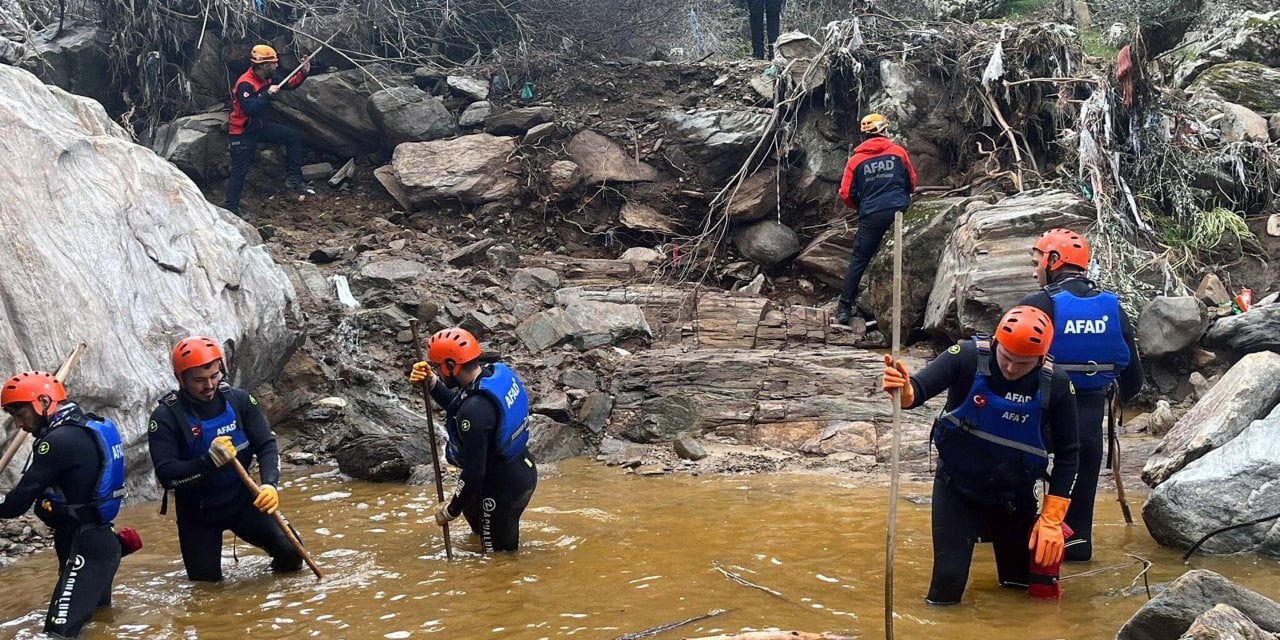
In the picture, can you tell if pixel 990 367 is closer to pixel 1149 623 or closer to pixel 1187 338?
pixel 1149 623

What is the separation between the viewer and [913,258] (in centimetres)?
1002

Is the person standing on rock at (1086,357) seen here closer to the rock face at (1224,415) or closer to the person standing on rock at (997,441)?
the person standing on rock at (997,441)

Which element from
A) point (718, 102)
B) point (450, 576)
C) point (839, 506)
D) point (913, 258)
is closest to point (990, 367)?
point (839, 506)

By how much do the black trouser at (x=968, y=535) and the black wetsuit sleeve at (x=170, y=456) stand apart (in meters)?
3.66

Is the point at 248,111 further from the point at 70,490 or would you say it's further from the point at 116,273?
the point at 70,490

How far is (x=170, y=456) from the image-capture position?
197 inches

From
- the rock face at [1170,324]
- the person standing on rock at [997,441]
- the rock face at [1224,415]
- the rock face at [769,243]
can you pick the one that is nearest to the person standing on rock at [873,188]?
the rock face at [769,243]

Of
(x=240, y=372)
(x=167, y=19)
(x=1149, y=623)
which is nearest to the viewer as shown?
(x=1149, y=623)

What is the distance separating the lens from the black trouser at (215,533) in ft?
17.2

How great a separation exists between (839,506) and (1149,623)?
3.16 metres

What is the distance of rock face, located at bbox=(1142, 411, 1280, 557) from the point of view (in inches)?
196

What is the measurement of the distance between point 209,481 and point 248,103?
8089 mm

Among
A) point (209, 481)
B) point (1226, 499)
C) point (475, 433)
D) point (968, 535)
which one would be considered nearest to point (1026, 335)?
point (968, 535)

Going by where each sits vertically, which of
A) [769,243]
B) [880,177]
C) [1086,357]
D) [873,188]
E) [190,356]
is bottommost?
[1086,357]
